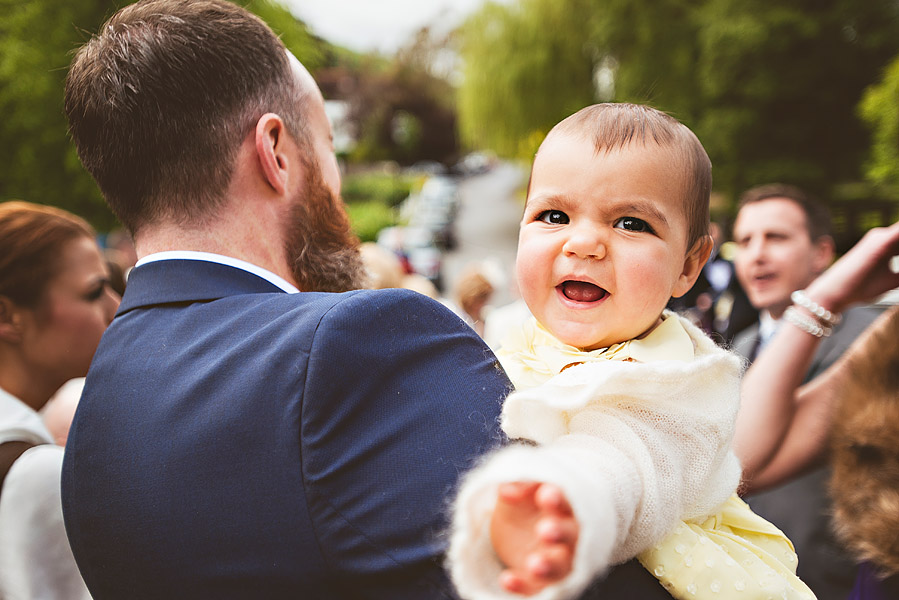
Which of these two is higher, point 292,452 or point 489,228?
point 292,452

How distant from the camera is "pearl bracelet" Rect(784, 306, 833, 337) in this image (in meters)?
2.12

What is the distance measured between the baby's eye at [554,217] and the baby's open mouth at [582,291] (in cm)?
13

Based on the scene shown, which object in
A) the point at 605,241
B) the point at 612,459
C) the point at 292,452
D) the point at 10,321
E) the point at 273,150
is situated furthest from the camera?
the point at 10,321

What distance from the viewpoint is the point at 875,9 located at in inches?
604

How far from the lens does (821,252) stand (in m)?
3.90

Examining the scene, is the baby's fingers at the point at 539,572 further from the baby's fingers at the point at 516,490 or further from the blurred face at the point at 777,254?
the blurred face at the point at 777,254

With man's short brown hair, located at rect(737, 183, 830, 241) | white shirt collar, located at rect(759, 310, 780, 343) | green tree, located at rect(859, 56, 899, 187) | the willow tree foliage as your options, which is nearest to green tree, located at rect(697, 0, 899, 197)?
the willow tree foliage

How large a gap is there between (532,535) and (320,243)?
1.08m

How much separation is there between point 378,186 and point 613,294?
32.8 m

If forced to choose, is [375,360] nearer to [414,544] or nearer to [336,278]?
[414,544]

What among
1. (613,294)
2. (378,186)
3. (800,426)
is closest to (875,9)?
(800,426)

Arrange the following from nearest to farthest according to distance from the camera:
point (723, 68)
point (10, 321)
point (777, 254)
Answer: point (10, 321), point (777, 254), point (723, 68)

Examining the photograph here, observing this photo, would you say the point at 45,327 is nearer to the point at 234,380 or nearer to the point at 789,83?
the point at 234,380

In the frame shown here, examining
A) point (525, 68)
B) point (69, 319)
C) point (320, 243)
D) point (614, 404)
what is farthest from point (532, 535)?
point (525, 68)
